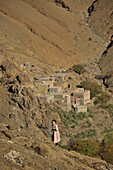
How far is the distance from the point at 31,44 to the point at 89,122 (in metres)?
19.4

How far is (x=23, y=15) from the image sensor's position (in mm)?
50781

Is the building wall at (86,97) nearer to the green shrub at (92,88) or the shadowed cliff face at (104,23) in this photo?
the green shrub at (92,88)

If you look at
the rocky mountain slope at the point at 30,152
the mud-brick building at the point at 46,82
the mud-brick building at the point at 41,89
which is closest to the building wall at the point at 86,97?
the mud-brick building at the point at 46,82

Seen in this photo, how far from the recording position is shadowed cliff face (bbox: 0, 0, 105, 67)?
41.2 metres

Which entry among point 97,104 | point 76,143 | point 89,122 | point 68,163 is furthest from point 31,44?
point 68,163

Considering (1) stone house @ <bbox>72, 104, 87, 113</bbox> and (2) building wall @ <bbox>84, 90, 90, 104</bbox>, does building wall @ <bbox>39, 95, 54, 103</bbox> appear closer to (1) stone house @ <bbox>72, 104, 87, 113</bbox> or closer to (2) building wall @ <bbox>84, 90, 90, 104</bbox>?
(1) stone house @ <bbox>72, 104, 87, 113</bbox>

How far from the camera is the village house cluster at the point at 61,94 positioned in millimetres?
26016

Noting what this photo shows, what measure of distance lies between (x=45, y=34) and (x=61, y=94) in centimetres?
2457

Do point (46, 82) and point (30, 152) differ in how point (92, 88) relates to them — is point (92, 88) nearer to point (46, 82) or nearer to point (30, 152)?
point (46, 82)

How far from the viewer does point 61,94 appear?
26062 mm

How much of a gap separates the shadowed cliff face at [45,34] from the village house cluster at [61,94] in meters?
5.53

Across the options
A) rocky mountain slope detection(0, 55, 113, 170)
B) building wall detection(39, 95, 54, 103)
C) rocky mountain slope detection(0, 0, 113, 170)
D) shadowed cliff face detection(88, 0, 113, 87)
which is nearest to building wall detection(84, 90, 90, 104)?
building wall detection(39, 95, 54, 103)

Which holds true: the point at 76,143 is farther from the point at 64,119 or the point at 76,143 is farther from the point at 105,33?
the point at 105,33

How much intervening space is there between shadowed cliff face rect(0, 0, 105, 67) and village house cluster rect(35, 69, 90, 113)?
18.2ft
